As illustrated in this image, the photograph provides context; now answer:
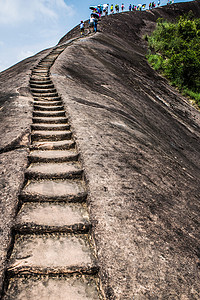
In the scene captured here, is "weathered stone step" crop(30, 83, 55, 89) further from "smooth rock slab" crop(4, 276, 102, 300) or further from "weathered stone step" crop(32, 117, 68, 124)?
"smooth rock slab" crop(4, 276, 102, 300)

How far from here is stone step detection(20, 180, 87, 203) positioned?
98.1 inches

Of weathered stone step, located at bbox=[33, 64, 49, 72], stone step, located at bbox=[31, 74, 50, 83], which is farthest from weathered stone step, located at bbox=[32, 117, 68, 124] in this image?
weathered stone step, located at bbox=[33, 64, 49, 72]

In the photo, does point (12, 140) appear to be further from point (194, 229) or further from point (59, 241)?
point (194, 229)

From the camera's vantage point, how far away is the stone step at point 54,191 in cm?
249

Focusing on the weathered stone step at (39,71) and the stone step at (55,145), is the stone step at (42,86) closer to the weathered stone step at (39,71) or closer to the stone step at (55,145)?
the weathered stone step at (39,71)

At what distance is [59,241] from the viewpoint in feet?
6.72

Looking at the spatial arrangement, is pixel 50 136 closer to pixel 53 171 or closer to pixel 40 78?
pixel 53 171

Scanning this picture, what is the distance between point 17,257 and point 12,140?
2.12m

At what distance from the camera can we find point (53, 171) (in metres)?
2.97

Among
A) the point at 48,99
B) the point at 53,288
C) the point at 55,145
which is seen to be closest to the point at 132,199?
the point at 53,288

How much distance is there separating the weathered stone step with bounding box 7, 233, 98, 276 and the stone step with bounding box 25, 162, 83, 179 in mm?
925

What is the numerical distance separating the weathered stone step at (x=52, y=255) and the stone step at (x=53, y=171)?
3.03ft

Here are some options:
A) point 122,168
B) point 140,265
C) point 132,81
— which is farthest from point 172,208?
point 132,81

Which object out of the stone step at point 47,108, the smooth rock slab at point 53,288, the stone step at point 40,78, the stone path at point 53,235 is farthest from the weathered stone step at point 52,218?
the stone step at point 40,78
